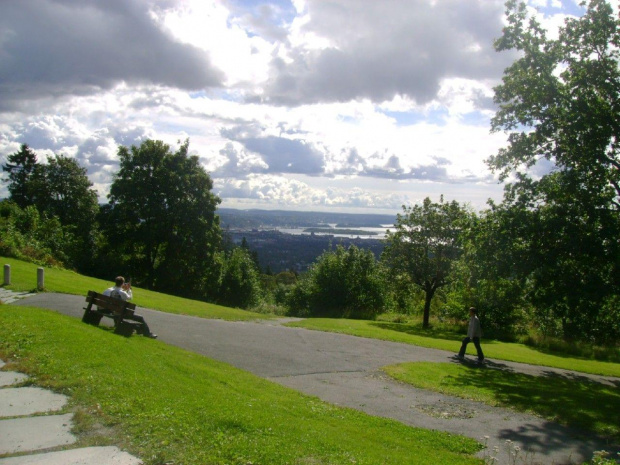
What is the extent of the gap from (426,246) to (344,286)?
52.9 feet

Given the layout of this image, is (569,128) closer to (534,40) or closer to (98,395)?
(534,40)

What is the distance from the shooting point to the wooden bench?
1238 cm

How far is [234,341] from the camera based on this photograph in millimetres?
15594

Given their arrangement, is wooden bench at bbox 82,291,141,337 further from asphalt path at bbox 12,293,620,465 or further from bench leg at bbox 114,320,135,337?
asphalt path at bbox 12,293,620,465

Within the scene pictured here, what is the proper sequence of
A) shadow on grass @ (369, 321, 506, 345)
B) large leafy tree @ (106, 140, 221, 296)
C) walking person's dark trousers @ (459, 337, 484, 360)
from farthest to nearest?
large leafy tree @ (106, 140, 221, 296)
shadow on grass @ (369, 321, 506, 345)
walking person's dark trousers @ (459, 337, 484, 360)

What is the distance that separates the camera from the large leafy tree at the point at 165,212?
43.8 m

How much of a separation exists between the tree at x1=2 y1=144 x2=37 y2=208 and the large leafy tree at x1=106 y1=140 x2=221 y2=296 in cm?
2568

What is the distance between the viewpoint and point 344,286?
155ft

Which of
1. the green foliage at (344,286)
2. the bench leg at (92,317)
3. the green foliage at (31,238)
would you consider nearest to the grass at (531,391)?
the bench leg at (92,317)

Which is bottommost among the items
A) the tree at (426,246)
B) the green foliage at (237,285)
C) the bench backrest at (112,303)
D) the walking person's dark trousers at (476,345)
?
the green foliage at (237,285)

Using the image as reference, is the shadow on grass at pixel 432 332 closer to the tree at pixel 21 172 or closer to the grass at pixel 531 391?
the grass at pixel 531 391

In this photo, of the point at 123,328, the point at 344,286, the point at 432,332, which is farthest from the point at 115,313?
the point at 344,286

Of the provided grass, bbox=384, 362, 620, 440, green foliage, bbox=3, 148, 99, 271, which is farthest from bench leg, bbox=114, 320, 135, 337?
green foliage, bbox=3, 148, 99, 271

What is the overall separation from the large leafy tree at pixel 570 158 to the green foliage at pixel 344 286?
29583 mm
